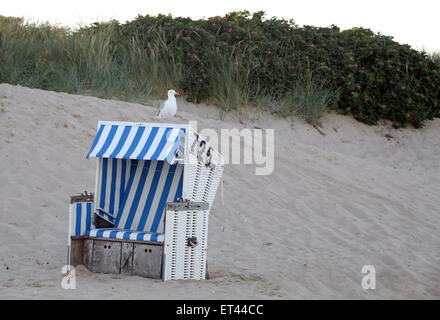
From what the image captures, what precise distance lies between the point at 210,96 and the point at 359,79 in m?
3.98

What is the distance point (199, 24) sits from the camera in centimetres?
1464

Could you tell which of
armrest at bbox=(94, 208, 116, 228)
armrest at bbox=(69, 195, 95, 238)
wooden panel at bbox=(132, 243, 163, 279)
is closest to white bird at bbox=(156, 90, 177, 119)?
armrest at bbox=(94, 208, 116, 228)

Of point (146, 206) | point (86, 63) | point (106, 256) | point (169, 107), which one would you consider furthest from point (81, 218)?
point (86, 63)

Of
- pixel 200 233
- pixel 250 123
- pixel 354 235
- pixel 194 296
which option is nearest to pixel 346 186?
pixel 354 235

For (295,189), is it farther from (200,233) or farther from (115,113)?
(200,233)

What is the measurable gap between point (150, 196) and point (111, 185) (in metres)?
0.44

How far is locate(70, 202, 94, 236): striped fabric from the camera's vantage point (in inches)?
223

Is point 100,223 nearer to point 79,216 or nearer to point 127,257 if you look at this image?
point 79,216

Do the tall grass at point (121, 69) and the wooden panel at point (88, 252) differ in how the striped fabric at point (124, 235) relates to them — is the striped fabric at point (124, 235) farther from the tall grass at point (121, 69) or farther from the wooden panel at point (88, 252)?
the tall grass at point (121, 69)

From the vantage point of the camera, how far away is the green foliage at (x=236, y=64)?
1309 cm

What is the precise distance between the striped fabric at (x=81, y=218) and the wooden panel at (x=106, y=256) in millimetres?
186

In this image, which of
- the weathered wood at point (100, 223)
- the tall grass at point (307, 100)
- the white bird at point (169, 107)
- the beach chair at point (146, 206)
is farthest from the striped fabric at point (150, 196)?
the tall grass at point (307, 100)
